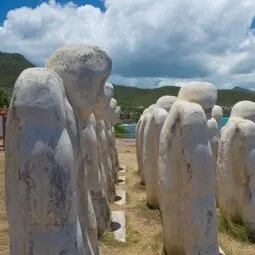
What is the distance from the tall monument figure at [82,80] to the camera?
336cm

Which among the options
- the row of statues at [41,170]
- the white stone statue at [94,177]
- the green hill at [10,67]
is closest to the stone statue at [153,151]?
the white stone statue at [94,177]

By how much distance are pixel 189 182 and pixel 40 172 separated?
2.32m

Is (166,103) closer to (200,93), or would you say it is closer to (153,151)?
(153,151)

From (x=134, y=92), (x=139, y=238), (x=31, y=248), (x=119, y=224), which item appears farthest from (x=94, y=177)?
(x=134, y=92)

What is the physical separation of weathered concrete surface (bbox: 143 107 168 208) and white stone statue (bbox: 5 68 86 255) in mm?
5381

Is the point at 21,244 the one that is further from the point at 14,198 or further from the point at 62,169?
the point at 62,169

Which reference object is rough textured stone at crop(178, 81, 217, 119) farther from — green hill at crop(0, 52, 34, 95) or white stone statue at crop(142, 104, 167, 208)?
green hill at crop(0, 52, 34, 95)

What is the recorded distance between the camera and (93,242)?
3615 mm

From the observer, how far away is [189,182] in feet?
15.9

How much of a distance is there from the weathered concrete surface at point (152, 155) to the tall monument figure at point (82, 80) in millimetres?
4702

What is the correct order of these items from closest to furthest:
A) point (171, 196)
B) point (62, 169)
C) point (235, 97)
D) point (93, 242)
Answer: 1. point (62, 169)
2. point (93, 242)
3. point (171, 196)
4. point (235, 97)

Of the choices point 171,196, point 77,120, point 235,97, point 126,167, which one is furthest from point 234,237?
point 235,97

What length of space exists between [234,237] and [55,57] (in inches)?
180

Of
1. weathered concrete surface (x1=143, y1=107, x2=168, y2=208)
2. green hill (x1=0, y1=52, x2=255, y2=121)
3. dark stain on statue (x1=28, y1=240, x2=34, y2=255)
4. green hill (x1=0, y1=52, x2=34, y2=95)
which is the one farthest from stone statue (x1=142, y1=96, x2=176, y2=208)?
→ green hill (x1=0, y1=52, x2=255, y2=121)
